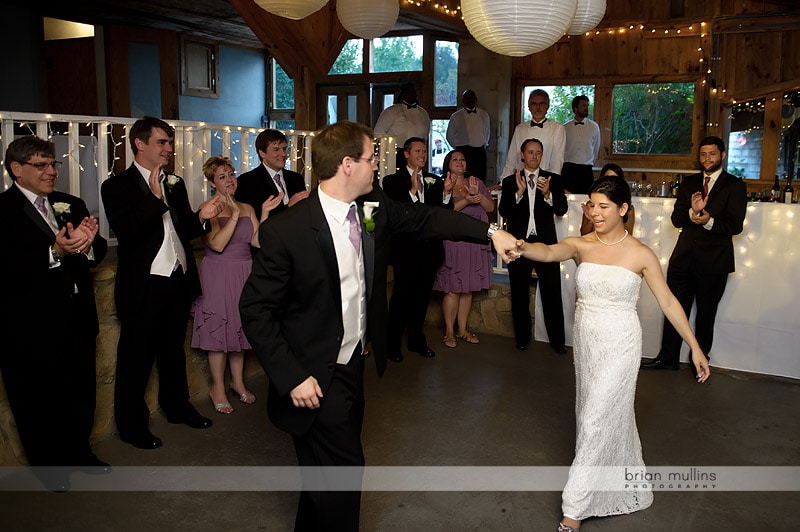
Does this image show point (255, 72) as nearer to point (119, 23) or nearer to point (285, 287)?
point (119, 23)

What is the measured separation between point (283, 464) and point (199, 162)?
210cm

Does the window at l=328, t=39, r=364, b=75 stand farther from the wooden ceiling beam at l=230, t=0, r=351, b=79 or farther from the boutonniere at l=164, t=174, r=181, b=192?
the boutonniere at l=164, t=174, r=181, b=192

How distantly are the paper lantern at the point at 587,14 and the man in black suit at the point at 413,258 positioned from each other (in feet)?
4.69

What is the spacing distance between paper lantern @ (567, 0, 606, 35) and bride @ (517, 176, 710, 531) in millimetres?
2039

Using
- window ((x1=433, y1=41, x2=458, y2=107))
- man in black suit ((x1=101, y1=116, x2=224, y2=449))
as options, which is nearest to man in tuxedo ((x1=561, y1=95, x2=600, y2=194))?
window ((x1=433, y1=41, x2=458, y2=107))

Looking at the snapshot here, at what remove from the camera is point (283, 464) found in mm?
3846

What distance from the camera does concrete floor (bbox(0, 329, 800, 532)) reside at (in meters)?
3.26

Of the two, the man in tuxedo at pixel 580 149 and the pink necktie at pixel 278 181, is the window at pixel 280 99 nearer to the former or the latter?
the man in tuxedo at pixel 580 149

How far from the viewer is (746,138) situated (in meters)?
9.09

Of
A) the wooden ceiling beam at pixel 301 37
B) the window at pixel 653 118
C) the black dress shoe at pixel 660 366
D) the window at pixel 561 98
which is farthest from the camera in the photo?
the window at pixel 561 98

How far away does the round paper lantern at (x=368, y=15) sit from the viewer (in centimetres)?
560

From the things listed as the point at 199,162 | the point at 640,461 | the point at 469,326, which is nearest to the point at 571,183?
the point at 469,326

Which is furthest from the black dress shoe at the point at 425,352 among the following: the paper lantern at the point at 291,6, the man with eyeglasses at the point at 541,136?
the paper lantern at the point at 291,6

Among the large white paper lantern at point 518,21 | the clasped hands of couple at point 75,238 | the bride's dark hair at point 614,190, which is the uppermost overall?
the large white paper lantern at point 518,21
